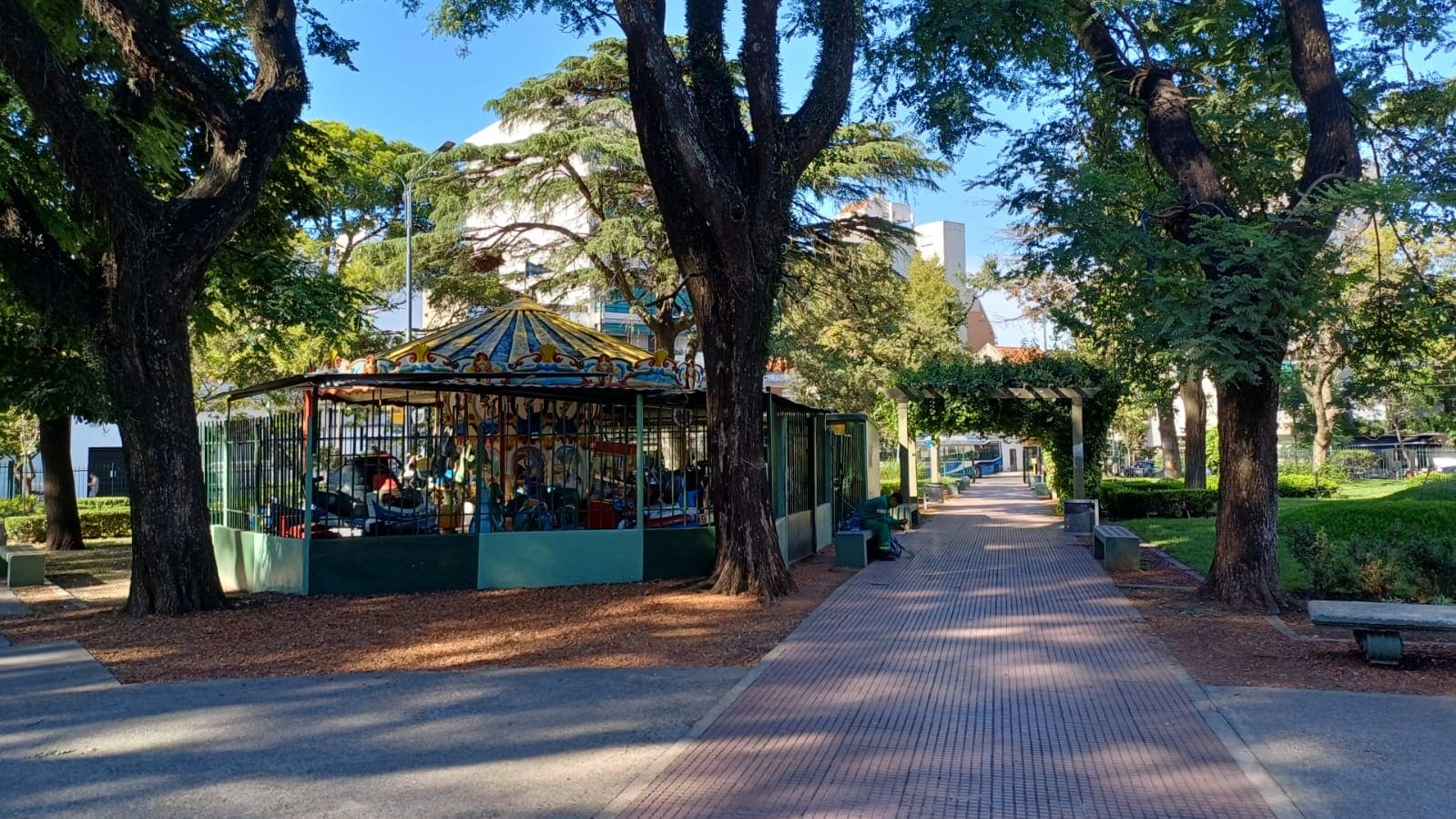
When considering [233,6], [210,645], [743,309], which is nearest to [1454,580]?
[743,309]

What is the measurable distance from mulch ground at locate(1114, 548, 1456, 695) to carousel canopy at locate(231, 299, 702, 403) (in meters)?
6.46

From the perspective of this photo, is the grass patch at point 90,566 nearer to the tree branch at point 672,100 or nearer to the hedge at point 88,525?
the hedge at point 88,525

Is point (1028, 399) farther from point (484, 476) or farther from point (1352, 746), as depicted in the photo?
point (1352, 746)

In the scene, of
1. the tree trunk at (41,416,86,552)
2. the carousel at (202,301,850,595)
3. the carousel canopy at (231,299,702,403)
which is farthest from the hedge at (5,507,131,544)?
the carousel canopy at (231,299,702,403)

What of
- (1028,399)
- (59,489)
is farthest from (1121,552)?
(59,489)

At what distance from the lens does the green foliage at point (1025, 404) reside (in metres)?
24.0

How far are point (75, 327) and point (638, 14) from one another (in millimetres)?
6962

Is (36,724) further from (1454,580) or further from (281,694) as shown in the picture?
(1454,580)

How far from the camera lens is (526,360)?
1298 cm

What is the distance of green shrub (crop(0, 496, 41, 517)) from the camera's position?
82.8 ft

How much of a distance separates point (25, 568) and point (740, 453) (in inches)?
410

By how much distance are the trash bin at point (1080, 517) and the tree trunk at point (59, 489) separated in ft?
63.3

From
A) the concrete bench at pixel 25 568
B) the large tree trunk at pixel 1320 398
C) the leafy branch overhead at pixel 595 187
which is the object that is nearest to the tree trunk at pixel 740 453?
the leafy branch overhead at pixel 595 187

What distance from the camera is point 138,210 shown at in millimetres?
10898
